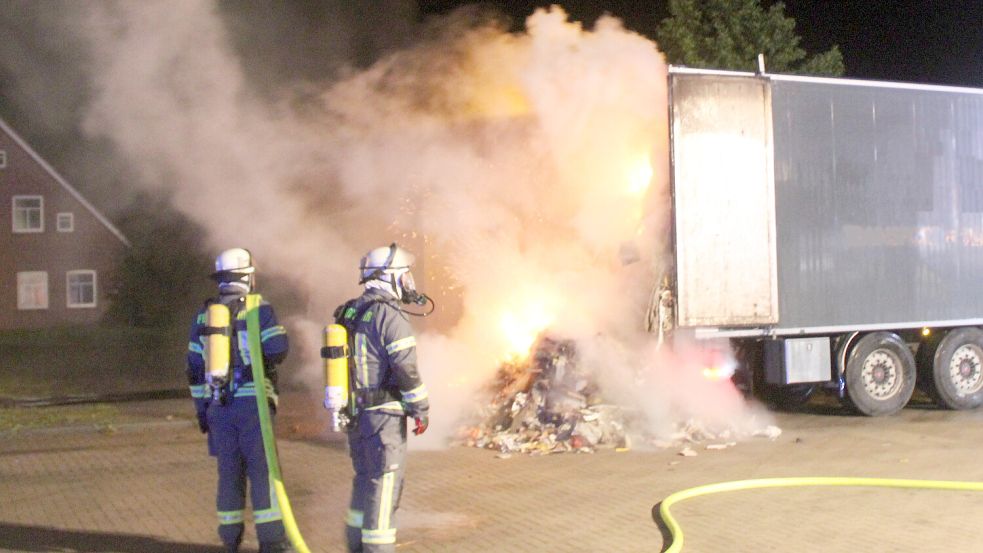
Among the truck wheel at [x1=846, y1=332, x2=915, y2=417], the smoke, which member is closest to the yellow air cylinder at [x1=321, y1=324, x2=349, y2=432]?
the smoke

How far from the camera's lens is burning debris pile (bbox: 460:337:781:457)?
32.5 feet

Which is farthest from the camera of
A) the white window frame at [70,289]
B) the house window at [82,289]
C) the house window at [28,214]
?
the house window at [82,289]

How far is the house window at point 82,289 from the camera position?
3572cm

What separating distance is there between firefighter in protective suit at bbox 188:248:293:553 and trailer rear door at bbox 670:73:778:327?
213 inches

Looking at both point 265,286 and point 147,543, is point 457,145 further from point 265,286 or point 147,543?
point 147,543

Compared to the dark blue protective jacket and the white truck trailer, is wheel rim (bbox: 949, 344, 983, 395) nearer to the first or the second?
the white truck trailer

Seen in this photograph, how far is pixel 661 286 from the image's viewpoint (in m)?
10.5

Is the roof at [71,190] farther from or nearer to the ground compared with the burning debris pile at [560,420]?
farther from the ground

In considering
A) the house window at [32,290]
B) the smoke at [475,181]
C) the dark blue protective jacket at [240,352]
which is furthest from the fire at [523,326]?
the house window at [32,290]

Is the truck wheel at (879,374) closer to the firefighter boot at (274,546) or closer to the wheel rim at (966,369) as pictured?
the wheel rim at (966,369)

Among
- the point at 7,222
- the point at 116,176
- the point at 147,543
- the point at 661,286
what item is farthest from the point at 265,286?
the point at 7,222

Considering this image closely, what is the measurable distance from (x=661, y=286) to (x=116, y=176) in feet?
19.7

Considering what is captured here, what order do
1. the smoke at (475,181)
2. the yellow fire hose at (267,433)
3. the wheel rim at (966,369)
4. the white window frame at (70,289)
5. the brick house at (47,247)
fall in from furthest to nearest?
the white window frame at (70,289) < the brick house at (47,247) < the wheel rim at (966,369) < the smoke at (475,181) < the yellow fire hose at (267,433)

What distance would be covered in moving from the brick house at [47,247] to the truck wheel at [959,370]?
2886 centimetres
